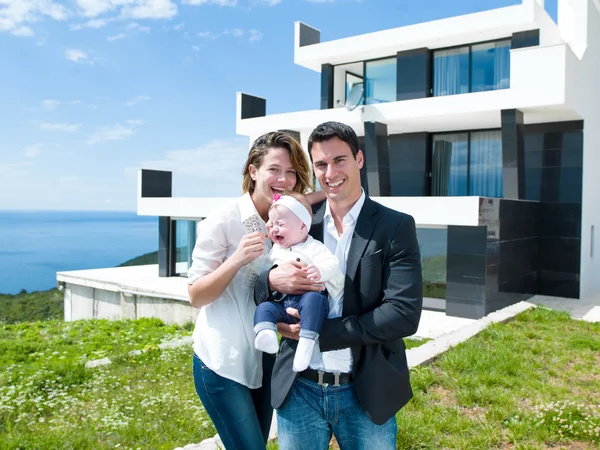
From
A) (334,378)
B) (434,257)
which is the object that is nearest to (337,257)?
(334,378)

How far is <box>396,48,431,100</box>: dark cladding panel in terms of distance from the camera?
17312 mm

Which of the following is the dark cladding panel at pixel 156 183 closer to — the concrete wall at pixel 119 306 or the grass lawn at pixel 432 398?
the concrete wall at pixel 119 306

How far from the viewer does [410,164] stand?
18.2 m

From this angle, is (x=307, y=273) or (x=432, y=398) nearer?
(x=307, y=273)

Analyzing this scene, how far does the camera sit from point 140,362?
28.7 feet

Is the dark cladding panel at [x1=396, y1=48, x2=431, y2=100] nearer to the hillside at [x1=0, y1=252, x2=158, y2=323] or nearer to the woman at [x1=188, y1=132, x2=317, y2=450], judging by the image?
the woman at [x1=188, y1=132, x2=317, y2=450]

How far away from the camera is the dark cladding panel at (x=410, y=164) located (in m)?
17.9

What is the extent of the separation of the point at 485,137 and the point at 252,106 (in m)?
8.93

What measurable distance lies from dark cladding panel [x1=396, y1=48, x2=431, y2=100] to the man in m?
15.8

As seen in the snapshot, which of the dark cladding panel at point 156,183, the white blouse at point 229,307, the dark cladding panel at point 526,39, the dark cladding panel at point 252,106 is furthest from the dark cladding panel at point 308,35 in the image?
the white blouse at point 229,307

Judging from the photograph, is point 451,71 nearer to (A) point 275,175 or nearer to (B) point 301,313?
(A) point 275,175

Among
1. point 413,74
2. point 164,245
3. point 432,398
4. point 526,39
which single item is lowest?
point 432,398

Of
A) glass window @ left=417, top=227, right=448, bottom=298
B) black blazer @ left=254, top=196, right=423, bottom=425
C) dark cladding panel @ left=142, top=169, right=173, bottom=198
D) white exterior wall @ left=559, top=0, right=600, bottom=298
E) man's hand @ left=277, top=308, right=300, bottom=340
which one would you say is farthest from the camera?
dark cladding panel @ left=142, top=169, right=173, bottom=198

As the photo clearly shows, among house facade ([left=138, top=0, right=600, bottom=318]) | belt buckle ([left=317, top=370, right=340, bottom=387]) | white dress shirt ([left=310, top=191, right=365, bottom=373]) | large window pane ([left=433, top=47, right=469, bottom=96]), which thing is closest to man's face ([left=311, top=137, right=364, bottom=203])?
white dress shirt ([left=310, top=191, right=365, bottom=373])
